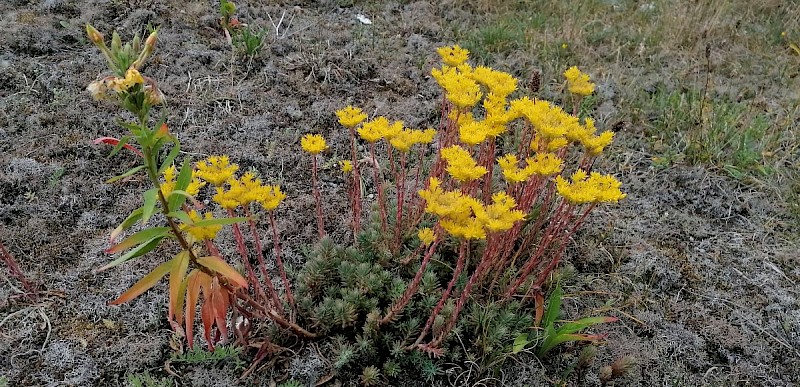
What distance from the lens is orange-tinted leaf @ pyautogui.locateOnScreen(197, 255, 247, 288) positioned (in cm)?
174

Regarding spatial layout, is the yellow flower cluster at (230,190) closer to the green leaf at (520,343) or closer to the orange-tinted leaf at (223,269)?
the orange-tinted leaf at (223,269)

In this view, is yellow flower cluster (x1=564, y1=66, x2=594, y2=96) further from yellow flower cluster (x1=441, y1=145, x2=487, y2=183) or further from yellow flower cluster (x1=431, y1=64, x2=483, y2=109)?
yellow flower cluster (x1=441, y1=145, x2=487, y2=183)

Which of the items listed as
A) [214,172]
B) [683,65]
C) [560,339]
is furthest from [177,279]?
[683,65]

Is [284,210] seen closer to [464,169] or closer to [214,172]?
[214,172]

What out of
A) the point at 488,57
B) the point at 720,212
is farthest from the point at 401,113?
the point at 720,212

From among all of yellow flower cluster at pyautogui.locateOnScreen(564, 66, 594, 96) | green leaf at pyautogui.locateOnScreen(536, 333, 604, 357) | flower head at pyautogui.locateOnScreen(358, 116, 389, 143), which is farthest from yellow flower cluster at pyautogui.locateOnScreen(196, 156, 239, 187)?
yellow flower cluster at pyautogui.locateOnScreen(564, 66, 594, 96)

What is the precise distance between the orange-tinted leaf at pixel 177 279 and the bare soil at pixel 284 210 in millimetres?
545

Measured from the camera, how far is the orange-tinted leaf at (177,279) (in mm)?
1752

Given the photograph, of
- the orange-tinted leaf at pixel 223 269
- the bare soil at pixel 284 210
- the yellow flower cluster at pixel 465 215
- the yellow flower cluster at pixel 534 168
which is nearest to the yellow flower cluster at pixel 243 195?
the orange-tinted leaf at pixel 223 269

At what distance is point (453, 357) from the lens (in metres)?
2.21

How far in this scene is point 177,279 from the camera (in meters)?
1.75

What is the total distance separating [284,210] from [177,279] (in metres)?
1.33

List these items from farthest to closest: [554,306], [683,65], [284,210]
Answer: [683,65], [284,210], [554,306]

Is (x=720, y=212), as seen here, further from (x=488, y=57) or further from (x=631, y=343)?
(x=488, y=57)
